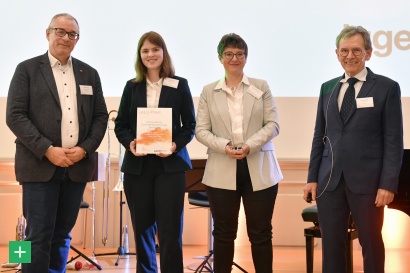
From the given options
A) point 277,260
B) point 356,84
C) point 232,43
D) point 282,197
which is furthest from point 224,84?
point 282,197

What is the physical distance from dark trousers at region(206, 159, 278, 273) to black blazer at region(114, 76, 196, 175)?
28 centimetres

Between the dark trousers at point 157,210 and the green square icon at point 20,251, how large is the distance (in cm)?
58

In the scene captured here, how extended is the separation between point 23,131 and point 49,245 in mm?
602

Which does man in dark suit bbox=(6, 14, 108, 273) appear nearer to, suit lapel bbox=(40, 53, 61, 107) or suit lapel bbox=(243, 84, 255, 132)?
suit lapel bbox=(40, 53, 61, 107)

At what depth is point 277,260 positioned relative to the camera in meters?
5.11

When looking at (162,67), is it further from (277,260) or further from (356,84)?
(277,260)

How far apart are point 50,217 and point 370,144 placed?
1651mm

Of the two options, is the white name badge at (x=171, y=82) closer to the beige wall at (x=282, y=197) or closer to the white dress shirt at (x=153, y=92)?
the white dress shirt at (x=153, y=92)

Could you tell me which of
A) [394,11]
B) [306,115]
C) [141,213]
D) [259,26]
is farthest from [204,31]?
[141,213]

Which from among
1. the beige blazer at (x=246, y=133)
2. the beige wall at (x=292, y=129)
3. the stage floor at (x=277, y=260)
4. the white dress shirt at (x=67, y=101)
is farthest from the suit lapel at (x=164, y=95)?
the beige wall at (x=292, y=129)

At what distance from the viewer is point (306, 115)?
5793 mm

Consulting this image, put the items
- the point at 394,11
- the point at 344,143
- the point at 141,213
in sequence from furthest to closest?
the point at 394,11
the point at 141,213
the point at 344,143

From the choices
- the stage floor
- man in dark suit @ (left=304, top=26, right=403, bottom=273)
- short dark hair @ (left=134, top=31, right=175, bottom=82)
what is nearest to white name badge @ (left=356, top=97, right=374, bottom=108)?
man in dark suit @ (left=304, top=26, right=403, bottom=273)

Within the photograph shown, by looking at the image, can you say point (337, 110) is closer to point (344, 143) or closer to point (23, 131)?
point (344, 143)
